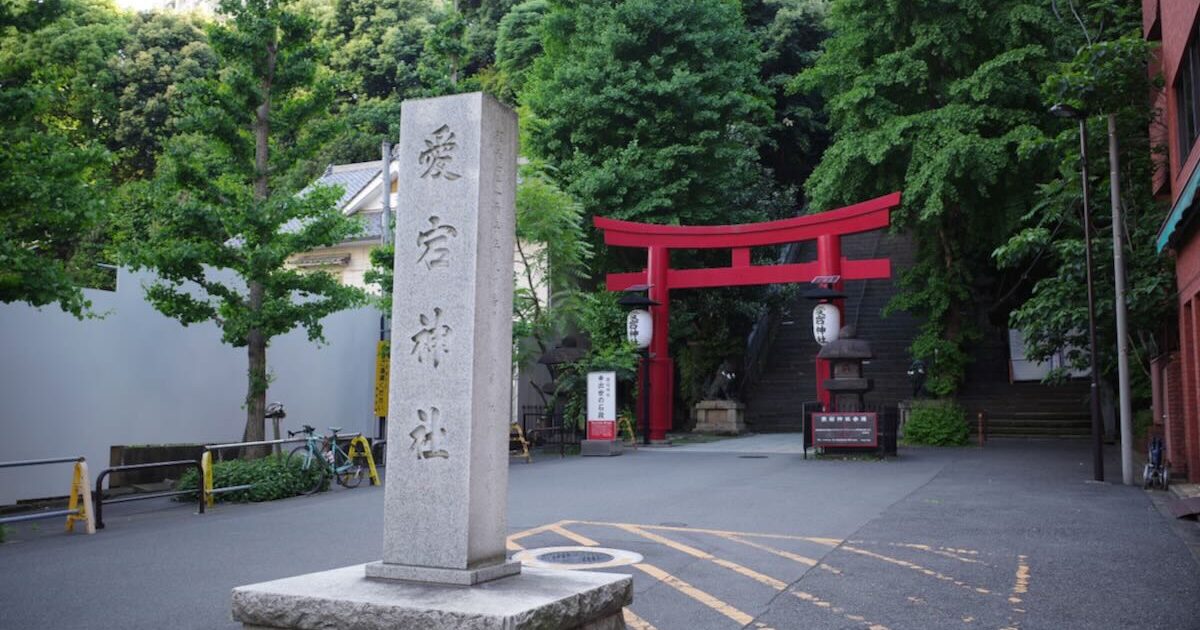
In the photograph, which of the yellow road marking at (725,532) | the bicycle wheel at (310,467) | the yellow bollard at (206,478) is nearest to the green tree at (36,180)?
the yellow bollard at (206,478)

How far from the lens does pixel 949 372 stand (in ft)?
79.5

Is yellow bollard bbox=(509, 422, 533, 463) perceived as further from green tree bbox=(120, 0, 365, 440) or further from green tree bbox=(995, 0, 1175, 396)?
green tree bbox=(995, 0, 1175, 396)

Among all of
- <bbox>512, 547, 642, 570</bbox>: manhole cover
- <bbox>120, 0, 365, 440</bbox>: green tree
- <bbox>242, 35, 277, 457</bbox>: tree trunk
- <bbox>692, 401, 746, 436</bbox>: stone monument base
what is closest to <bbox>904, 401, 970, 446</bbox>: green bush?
<bbox>692, 401, 746, 436</bbox>: stone monument base

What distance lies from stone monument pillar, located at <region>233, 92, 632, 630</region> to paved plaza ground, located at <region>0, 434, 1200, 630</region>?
1.60 meters

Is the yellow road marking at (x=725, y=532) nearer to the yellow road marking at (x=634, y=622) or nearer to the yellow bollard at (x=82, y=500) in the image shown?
the yellow road marking at (x=634, y=622)

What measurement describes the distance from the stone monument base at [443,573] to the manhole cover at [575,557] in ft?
9.84

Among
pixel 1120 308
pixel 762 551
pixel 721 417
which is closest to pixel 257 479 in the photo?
pixel 762 551

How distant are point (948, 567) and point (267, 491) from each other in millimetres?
9858

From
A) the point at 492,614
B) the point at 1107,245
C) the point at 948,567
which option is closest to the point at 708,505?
the point at 948,567

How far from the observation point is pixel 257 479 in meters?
13.7

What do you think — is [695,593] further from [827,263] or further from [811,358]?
[811,358]

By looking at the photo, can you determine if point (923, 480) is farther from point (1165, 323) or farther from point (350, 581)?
point (350, 581)

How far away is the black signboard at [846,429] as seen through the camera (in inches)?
762

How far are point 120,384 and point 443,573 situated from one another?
40.4 feet
